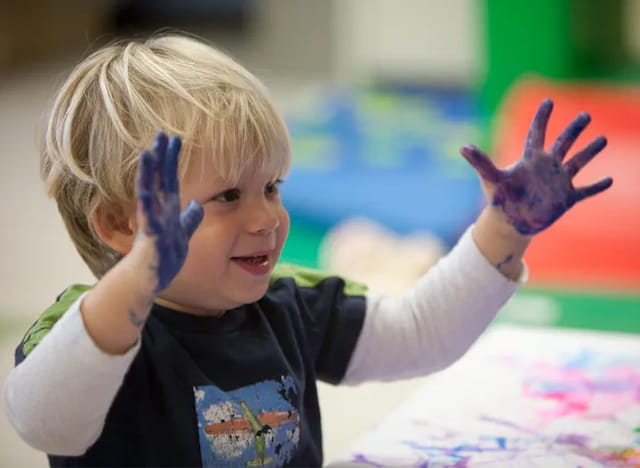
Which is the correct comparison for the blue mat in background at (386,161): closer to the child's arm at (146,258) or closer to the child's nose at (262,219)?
the child's nose at (262,219)

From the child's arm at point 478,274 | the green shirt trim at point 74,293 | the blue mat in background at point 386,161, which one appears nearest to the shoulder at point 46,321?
the green shirt trim at point 74,293

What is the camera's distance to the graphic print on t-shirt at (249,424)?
84 centimetres

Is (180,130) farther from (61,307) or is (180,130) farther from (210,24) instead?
(210,24)

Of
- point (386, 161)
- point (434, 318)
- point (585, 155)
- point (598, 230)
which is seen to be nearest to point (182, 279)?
point (434, 318)

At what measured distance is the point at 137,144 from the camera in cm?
83

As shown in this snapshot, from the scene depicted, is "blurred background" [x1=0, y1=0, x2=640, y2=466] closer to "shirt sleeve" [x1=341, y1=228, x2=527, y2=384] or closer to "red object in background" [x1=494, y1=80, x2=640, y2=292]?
"red object in background" [x1=494, y1=80, x2=640, y2=292]

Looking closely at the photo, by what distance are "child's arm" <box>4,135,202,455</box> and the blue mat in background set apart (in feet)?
5.18

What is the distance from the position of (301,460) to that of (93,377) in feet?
0.84

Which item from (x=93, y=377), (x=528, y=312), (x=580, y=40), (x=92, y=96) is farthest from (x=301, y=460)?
(x=580, y=40)

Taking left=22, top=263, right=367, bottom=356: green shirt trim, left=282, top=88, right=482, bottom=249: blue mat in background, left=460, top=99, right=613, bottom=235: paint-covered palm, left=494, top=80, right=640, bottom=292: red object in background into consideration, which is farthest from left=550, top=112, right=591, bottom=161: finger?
left=282, top=88, right=482, bottom=249: blue mat in background

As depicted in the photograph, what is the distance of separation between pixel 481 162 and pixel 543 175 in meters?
0.06

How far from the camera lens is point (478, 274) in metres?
0.99

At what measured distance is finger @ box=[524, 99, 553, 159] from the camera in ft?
3.06

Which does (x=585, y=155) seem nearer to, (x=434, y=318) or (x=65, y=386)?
(x=434, y=318)
